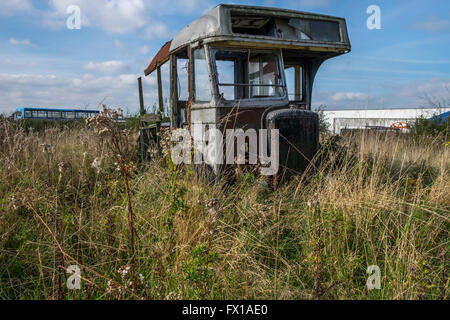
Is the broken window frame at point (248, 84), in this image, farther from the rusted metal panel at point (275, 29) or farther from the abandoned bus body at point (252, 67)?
the rusted metal panel at point (275, 29)

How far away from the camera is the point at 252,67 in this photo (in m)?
5.06

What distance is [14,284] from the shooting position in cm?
251

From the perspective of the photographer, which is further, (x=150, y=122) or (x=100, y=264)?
(x=150, y=122)

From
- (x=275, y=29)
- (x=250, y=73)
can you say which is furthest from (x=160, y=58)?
(x=275, y=29)

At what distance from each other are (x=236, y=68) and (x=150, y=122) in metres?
2.06

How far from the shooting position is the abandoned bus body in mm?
4289

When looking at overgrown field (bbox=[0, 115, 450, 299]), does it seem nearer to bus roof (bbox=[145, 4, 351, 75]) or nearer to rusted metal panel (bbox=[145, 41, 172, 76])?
bus roof (bbox=[145, 4, 351, 75])

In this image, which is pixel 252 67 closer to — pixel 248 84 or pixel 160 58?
pixel 248 84

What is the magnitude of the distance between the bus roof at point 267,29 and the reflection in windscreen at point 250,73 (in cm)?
31

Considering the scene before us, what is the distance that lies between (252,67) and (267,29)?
0.57 meters

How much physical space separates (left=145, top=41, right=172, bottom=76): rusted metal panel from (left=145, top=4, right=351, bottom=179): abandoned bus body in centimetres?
9
